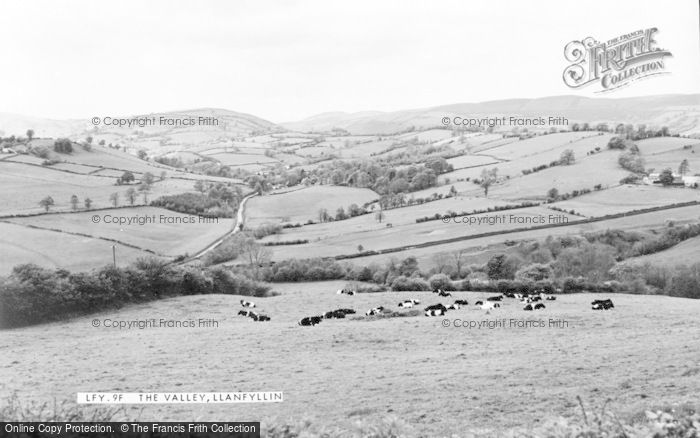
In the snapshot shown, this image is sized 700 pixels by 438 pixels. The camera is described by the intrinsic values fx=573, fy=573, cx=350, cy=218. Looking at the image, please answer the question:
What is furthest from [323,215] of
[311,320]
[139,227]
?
[139,227]

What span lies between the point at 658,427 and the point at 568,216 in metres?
13.9

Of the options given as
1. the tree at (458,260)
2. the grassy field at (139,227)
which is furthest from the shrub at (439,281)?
the grassy field at (139,227)

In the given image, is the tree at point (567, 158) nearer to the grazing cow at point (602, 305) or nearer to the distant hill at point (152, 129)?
the grazing cow at point (602, 305)

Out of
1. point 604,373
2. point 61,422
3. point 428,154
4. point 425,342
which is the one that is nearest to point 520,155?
point 428,154

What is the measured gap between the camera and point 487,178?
78.2ft

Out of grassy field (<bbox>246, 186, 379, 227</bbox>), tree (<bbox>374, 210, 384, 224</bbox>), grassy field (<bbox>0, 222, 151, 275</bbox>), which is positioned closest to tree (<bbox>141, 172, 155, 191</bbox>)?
grassy field (<bbox>0, 222, 151, 275</bbox>)

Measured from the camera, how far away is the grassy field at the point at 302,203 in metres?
17.6

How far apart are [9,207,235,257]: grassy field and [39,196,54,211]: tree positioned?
0.94 feet

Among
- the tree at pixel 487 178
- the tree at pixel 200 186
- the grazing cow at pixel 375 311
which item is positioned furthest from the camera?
the tree at pixel 487 178

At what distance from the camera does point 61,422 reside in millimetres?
6211

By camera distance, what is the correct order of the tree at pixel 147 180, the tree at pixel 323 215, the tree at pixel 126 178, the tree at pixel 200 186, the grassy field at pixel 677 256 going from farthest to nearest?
the tree at pixel 323 215
the grassy field at pixel 677 256
the tree at pixel 200 186
the tree at pixel 126 178
the tree at pixel 147 180

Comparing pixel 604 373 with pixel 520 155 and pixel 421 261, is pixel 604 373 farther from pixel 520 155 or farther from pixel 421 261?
pixel 520 155
